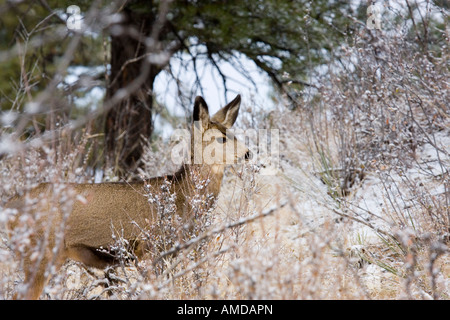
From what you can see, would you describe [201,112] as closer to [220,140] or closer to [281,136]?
[220,140]

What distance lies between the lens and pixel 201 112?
15.9 feet

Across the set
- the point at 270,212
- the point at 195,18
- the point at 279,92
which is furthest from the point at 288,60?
the point at 270,212

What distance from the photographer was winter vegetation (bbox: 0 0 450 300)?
3932mm

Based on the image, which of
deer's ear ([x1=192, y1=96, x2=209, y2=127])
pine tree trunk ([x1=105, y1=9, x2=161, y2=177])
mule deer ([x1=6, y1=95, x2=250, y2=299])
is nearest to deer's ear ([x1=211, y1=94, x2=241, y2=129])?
deer's ear ([x1=192, y1=96, x2=209, y2=127])

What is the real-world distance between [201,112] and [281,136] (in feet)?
12.7

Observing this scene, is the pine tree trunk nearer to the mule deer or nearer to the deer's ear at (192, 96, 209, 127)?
the deer's ear at (192, 96, 209, 127)

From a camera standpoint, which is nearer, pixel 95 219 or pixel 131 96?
pixel 95 219

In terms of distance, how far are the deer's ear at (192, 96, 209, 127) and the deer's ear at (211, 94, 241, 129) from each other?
0.38 metres

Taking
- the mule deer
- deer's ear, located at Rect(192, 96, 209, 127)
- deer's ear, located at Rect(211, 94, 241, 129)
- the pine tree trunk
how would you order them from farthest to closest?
the pine tree trunk, deer's ear, located at Rect(211, 94, 241, 129), deer's ear, located at Rect(192, 96, 209, 127), the mule deer

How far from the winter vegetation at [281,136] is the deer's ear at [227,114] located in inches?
22.5

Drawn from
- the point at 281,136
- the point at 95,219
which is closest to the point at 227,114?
the point at 95,219

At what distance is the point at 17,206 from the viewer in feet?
12.6
